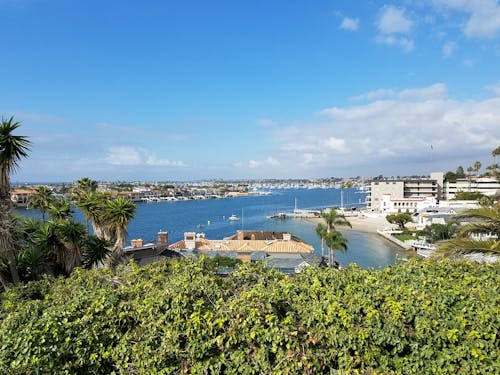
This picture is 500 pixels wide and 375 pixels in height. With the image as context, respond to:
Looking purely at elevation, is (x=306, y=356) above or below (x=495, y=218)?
below

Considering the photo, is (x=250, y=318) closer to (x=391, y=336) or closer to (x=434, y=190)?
(x=391, y=336)

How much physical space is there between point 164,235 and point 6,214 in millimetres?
21240

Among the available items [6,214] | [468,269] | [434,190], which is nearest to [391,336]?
[468,269]

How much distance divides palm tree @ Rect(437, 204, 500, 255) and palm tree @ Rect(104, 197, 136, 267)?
1204 cm

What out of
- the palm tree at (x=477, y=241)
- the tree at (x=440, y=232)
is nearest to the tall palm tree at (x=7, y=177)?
the palm tree at (x=477, y=241)

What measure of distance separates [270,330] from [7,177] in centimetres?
927

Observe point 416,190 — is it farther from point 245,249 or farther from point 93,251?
point 93,251

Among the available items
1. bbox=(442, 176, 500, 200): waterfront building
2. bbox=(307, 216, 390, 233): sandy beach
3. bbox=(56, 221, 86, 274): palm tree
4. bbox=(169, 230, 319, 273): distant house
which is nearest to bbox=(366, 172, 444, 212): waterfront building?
bbox=(442, 176, 500, 200): waterfront building

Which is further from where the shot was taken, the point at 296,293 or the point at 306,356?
the point at 296,293

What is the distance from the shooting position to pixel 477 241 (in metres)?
7.68

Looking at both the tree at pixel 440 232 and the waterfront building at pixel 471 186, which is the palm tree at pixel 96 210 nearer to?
the tree at pixel 440 232

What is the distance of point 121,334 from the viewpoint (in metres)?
5.07

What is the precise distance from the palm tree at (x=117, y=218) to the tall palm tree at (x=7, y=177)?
4796 millimetres

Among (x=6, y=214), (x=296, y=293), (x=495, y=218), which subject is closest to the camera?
(x=296, y=293)
